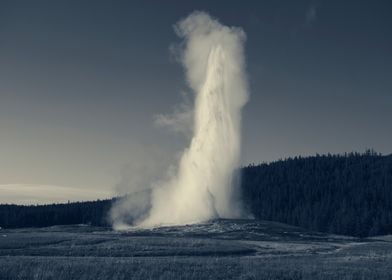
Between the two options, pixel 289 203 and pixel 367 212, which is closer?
pixel 367 212

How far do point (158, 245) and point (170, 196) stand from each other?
7543 cm

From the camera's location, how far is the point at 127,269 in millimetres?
36281

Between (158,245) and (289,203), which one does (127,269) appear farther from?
(289,203)

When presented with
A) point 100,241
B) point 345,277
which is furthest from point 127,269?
point 100,241

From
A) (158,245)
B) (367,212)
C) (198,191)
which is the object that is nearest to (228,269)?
(158,245)

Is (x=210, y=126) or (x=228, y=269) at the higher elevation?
(x=210, y=126)

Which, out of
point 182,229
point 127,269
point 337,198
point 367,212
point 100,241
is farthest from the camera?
point 337,198

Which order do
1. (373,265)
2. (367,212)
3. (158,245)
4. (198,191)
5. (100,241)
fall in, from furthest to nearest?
(367,212), (198,191), (100,241), (158,245), (373,265)

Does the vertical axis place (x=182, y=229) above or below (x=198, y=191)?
below

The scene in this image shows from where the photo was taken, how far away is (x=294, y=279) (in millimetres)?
33656

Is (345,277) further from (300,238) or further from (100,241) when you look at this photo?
(300,238)

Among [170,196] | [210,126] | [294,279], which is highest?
[210,126]

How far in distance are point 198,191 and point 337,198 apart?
8321 cm

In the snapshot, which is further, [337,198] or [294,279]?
[337,198]
